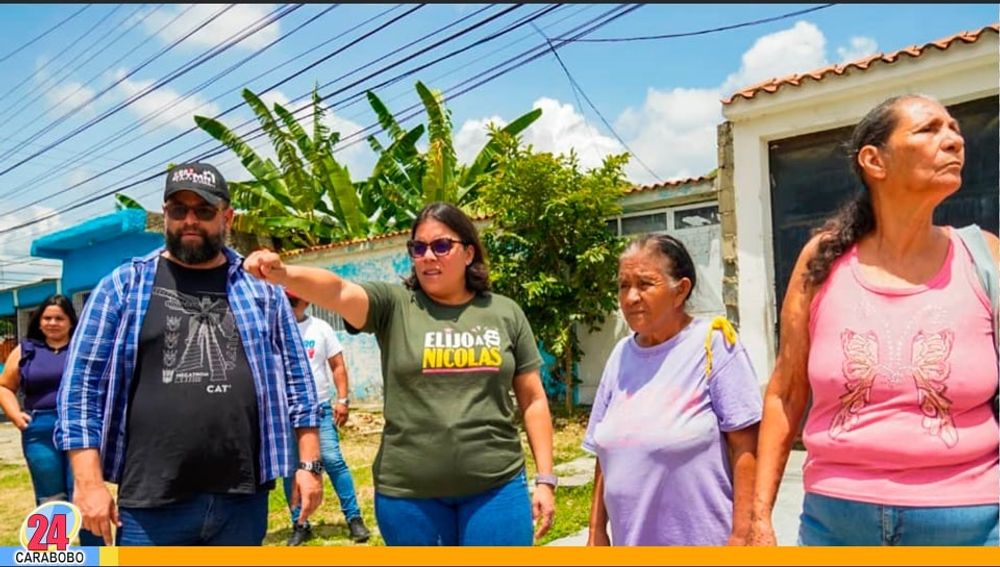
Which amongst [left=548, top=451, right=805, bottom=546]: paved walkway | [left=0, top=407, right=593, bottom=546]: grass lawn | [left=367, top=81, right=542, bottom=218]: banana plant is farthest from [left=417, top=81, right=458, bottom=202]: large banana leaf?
[left=548, top=451, right=805, bottom=546]: paved walkway

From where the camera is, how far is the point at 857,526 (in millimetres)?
1758

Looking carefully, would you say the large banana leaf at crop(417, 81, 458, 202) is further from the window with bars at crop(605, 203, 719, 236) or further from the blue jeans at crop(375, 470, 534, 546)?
the blue jeans at crop(375, 470, 534, 546)

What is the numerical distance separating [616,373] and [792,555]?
0.77 metres

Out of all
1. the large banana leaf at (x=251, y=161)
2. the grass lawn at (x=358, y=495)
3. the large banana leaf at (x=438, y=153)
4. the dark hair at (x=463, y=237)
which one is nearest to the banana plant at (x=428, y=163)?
the large banana leaf at (x=438, y=153)

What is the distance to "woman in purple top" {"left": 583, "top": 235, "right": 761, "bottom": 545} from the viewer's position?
2.18 metres

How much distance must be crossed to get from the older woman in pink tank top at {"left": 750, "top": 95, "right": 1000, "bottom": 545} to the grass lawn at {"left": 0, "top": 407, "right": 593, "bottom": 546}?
3.18 m

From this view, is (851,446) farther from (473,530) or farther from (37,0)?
(37,0)

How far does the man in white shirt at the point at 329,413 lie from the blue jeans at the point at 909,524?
11.6ft

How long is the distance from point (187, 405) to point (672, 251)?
1.59 metres

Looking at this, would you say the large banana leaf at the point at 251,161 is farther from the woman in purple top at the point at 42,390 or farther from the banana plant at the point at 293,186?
the woman in purple top at the point at 42,390

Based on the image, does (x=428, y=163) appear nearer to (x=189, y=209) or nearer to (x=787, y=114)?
(x=787, y=114)

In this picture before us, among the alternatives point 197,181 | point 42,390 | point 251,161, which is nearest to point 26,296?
point 251,161

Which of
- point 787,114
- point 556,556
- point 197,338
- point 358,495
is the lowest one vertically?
point 358,495

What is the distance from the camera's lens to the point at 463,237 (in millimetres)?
2750
